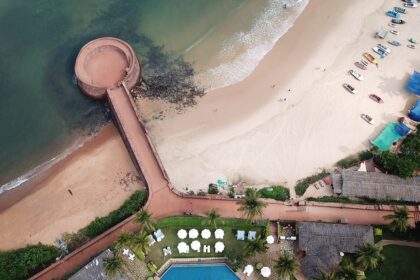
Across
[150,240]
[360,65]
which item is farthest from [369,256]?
[360,65]

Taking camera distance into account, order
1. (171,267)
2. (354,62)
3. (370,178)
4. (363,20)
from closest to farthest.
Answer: (171,267) → (370,178) → (354,62) → (363,20)

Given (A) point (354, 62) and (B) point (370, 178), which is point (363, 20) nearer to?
(A) point (354, 62)

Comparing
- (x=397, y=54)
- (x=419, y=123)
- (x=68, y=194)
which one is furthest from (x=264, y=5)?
(x=68, y=194)

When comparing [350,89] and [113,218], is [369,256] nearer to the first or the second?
[350,89]

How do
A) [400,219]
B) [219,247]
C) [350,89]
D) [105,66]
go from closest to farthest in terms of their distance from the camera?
[400,219] < [219,247] < [350,89] < [105,66]

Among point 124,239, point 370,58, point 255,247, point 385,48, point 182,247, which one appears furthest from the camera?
point 385,48

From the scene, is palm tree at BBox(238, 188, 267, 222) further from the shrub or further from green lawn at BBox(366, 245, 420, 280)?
green lawn at BBox(366, 245, 420, 280)

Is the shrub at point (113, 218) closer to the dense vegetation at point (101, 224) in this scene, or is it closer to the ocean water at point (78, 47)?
the dense vegetation at point (101, 224)
